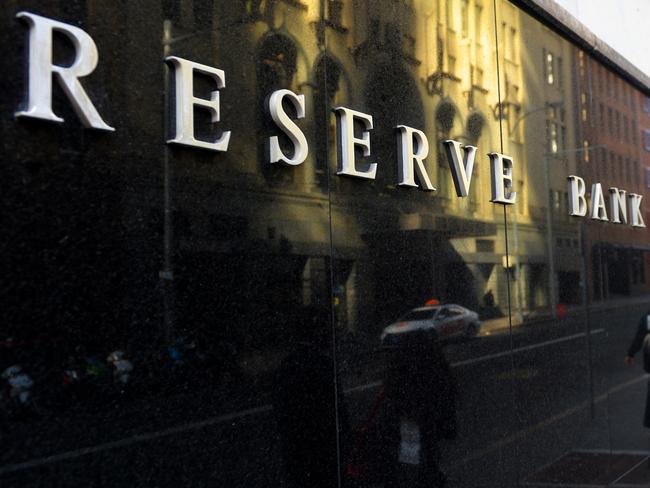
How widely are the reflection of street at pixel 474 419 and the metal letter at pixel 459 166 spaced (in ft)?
3.34

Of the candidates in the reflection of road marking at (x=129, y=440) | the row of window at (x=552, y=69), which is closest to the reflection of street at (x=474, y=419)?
the reflection of road marking at (x=129, y=440)

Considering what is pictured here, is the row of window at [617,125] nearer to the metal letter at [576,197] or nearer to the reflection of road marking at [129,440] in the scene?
the metal letter at [576,197]

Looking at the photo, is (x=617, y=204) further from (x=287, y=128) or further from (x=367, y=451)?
(x=287, y=128)

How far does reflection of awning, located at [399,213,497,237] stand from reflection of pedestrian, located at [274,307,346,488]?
105 cm

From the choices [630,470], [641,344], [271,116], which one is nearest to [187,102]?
[271,116]

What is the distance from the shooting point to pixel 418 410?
15.0 ft

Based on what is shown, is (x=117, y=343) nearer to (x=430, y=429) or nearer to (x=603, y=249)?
(x=430, y=429)

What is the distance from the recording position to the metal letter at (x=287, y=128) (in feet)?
12.1

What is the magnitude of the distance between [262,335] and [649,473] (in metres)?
4.94

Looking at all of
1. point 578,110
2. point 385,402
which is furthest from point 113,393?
point 578,110

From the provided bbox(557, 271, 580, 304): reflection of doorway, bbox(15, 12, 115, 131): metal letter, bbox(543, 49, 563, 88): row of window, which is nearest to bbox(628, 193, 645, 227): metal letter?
bbox(557, 271, 580, 304): reflection of doorway

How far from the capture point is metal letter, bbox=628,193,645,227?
8.12m

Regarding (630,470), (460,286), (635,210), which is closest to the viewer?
(460,286)

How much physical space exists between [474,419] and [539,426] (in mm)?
993
